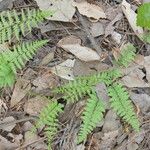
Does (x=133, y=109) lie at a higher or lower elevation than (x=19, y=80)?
lower

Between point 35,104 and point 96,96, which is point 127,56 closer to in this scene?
point 96,96

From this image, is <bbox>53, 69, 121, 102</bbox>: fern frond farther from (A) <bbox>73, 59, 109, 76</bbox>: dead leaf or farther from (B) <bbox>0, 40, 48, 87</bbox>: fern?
(B) <bbox>0, 40, 48, 87</bbox>: fern

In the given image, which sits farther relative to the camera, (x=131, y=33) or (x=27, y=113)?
(x=131, y=33)

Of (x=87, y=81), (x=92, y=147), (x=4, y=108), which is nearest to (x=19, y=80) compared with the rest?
(x=4, y=108)

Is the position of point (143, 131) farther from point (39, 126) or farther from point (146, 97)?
point (39, 126)

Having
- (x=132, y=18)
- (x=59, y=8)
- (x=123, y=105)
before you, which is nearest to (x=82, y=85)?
(x=123, y=105)

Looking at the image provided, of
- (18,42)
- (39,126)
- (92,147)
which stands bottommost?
(92,147)

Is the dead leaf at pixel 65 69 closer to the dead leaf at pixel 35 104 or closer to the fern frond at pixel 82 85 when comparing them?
the fern frond at pixel 82 85

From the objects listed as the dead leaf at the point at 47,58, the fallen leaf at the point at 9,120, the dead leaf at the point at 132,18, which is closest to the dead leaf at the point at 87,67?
the dead leaf at the point at 47,58
